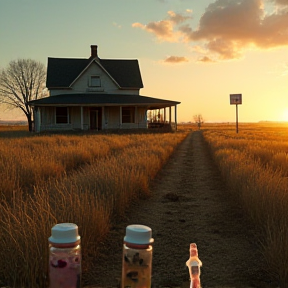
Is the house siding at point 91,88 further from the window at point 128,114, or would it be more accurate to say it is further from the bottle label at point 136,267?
the bottle label at point 136,267

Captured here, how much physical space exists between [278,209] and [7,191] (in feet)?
15.4

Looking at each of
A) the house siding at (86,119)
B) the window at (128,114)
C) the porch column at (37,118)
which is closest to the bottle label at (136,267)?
the house siding at (86,119)

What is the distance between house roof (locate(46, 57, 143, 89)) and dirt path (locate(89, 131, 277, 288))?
90.0 ft

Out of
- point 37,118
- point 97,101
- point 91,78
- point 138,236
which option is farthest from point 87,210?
point 37,118

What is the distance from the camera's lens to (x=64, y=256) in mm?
1531

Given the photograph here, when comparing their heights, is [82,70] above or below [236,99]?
above

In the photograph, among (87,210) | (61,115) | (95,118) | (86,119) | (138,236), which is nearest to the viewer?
(138,236)

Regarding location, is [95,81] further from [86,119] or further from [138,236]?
[138,236]

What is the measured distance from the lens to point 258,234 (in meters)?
4.69

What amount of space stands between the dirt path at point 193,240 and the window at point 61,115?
82.0 ft

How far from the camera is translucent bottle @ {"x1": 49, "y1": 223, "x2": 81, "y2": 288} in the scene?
151 centimetres

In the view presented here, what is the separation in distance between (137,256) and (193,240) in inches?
129

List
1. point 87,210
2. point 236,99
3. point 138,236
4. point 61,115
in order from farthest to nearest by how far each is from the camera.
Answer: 1. point 236,99
2. point 61,115
3. point 87,210
4. point 138,236

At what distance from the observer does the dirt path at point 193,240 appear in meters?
3.44
